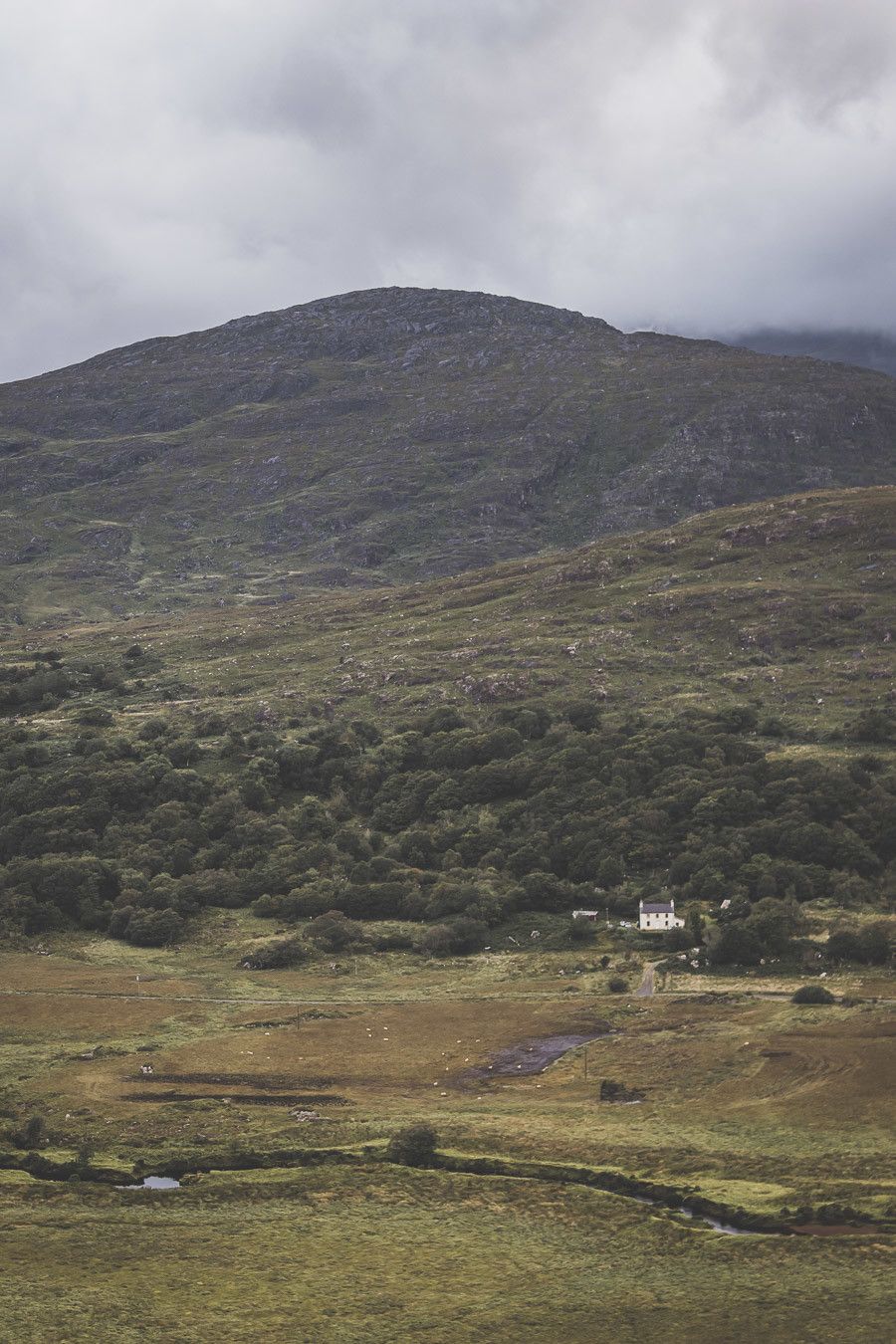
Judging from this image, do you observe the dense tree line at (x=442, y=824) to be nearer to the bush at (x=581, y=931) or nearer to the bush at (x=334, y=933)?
the bush at (x=581, y=931)

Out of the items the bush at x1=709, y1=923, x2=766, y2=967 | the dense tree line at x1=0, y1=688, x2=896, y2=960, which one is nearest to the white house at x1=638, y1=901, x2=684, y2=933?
the dense tree line at x1=0, y1=688, x2=896, y2=960

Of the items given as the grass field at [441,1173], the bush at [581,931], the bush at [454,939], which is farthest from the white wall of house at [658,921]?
the bush at [454,939]

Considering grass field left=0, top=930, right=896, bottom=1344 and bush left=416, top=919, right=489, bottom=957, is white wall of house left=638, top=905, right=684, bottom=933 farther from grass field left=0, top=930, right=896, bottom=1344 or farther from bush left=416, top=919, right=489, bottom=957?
bush left=416, top=919, right=489, bottom=957

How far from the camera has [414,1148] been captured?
64.5 meters

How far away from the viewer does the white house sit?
109 m

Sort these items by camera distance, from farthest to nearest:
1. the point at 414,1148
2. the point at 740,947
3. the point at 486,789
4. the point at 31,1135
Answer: the point at 486,789 < the point at 740,947 < the point at 31,1135 < the point at 414,1148

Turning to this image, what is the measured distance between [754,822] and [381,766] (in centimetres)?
4950

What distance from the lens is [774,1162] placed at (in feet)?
199

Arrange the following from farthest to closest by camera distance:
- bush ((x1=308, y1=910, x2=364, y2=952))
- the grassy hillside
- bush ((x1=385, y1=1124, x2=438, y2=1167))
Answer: the grassy hillside, bush ((x1=308, y1=910, x2=364, y2=952)), bush ((x1=385, y1=1124, x2=438, y2=1167))

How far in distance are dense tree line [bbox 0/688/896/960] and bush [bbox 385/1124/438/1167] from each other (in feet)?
142

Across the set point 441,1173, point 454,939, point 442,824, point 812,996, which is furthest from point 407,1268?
point 442,824

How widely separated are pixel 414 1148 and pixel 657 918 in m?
50.4

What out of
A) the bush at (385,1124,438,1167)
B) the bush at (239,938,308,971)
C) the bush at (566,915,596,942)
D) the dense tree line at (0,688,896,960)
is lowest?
the bush at (385,1124,438,1167)

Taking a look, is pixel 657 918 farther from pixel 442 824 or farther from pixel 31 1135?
pixel 31 1135
